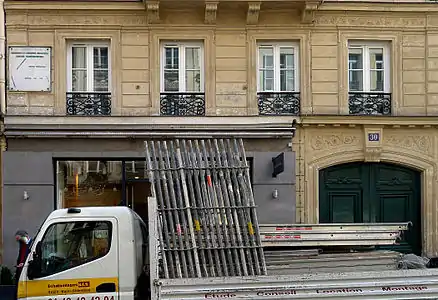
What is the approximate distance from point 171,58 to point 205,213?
26.0ft

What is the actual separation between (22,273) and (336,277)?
3.60 m

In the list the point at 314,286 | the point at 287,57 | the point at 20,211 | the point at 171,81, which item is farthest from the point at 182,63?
the point at 314,286

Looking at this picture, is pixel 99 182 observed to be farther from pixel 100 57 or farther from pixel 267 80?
pixel 267 80

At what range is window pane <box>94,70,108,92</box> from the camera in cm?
1430

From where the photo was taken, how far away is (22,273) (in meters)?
6.96

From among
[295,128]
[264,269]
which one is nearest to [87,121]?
[295,128]

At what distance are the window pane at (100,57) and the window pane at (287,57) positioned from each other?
4.26m

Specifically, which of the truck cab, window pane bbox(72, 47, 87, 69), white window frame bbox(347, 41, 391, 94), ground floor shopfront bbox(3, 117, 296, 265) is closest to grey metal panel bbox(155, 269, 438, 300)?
the truck cab

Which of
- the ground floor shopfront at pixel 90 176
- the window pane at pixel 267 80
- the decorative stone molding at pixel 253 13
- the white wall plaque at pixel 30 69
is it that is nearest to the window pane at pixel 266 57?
the window pane at pixel 267 80

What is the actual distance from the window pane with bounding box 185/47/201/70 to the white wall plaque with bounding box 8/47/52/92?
326cm

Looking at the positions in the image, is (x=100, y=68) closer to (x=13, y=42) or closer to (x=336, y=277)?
(x=13, y=42)

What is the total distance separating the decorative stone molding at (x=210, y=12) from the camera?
13.8m

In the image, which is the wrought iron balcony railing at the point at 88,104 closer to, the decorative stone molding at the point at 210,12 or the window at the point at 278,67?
the decorative stone molding at the point at 210,12

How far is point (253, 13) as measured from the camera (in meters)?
14.0
